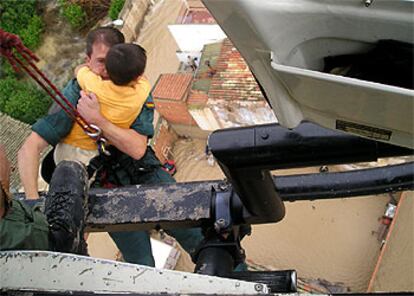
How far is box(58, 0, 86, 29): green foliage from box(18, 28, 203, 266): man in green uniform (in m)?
14.7

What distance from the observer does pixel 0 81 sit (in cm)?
1611

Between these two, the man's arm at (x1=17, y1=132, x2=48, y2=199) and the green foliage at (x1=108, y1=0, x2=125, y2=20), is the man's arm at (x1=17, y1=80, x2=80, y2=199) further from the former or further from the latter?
the green foliage at (x1=108, y1=0, x2=125, y2=20)

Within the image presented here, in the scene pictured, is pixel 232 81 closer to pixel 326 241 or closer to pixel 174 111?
pixel 174 111

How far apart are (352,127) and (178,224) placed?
88 cm

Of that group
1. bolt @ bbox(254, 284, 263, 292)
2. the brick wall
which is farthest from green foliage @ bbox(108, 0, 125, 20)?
bolt @ bbox(254, 284, 263, 292)

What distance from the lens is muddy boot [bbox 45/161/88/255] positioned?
2191mm

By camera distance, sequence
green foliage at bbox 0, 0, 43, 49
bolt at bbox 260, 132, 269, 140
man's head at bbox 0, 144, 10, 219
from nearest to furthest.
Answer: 1. bolt at bbox 260, 132, 269, 140
2. man's head at bbox 0, 144, 10, 219
3. green foliage at bbox 0, 0, 43, 49

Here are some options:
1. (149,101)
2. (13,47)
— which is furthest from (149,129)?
(13,47)

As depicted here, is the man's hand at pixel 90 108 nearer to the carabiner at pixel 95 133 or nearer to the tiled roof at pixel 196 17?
the carabiner at pixel 95 133

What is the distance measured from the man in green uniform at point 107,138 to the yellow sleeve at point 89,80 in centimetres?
4

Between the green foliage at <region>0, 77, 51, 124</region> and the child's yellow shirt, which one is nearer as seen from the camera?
the child's yellow shirt

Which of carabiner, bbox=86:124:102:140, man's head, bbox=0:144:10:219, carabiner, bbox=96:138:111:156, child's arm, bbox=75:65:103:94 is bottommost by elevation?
carabiner, bbox=96:138:111:156

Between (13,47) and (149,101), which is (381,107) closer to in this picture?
(13,47)

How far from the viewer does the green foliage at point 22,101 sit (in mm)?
15242
